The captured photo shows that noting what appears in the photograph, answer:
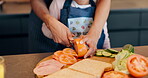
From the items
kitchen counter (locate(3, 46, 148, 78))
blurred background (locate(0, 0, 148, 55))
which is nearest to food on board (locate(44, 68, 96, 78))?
kitchen counter (locate(3, 46, 148, 78))

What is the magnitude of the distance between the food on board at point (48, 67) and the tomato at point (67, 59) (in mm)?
28

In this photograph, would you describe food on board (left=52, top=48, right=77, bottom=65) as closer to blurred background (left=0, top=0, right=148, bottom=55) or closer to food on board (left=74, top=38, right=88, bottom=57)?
food on board (left=74, top=38, right=88, bottom=57)

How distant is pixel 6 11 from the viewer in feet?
7.88

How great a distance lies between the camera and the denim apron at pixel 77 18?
5.22 feet

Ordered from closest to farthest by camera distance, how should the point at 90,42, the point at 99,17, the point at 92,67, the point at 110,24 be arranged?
the point at 92,67 < the point at 90,42 < the point at 99,17 < the point at 110,24

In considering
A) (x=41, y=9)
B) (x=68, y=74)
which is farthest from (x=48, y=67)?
(x=41, y=9)

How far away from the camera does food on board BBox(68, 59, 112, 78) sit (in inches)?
46.1

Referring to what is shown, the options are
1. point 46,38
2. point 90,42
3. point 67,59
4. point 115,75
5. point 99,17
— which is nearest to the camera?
point 115,75

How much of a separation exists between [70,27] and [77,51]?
0.27 metres

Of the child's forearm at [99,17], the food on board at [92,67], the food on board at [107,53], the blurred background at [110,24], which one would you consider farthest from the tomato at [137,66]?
the blurred background at [110,24]

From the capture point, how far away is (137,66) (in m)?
1.14

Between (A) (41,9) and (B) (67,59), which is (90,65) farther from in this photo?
(A) (41,9)

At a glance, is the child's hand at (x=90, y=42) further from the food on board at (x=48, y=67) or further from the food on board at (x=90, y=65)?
the food on board at (x=48, y=67)

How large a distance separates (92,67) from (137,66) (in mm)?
193
